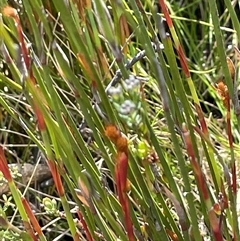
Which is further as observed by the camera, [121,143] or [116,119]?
[116,119]

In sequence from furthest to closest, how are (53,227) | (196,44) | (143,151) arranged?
(196,44), (53,227), (143,151)

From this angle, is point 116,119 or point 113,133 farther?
point 116,119

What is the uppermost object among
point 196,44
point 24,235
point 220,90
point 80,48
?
point 80,48

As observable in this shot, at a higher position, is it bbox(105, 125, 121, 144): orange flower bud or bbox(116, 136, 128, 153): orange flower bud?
bbox(105, 125, 121, 144): orange flower bud

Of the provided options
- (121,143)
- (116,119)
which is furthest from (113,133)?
(116,119)

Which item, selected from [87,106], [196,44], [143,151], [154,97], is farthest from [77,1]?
[196,44]

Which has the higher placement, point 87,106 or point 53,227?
point 87,106

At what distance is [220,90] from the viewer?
0.57 metres

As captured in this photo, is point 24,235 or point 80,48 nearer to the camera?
point 80,48

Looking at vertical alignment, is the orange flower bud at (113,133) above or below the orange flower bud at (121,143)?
above

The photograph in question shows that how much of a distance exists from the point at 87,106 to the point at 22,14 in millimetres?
711

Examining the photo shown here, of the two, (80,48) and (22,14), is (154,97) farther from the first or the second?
(80,48)

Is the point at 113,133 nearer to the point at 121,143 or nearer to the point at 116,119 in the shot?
the point at 121,143

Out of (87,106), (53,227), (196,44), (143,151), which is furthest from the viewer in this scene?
(196,44)
